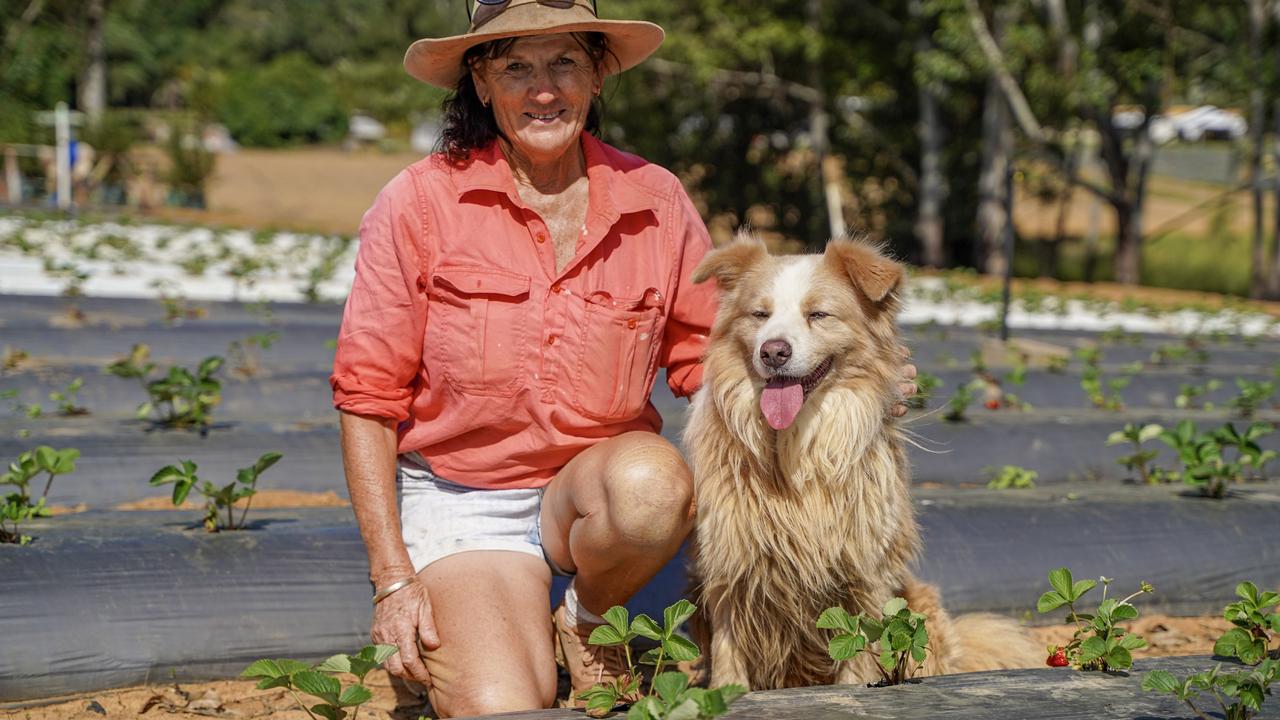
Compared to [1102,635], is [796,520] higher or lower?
higher

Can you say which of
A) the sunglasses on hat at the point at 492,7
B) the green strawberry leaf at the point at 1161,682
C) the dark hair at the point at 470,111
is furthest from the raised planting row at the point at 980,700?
the sunglasses on hat at the point at 492,7

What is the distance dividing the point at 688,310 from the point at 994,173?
18517mm

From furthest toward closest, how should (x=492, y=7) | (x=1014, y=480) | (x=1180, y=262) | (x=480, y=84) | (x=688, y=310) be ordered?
(x=1180, y=262)
(x=1014, y=480)
(x=688, y=310)
(x=480, y=84)
(x=492, y=7)

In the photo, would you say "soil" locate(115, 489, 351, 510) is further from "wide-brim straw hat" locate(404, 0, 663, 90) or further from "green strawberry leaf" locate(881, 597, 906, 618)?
"green strawberry leaf" locate(881, 597, 906, 618)

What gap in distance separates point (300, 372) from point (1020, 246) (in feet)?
85.0

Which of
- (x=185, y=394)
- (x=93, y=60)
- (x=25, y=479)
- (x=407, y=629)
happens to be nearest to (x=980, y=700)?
(x=407, y=629)

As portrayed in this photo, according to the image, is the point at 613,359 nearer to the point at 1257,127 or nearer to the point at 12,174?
the point at 1257,127

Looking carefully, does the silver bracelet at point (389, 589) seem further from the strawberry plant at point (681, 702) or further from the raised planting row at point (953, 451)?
the raised planting row at point (953, 451)

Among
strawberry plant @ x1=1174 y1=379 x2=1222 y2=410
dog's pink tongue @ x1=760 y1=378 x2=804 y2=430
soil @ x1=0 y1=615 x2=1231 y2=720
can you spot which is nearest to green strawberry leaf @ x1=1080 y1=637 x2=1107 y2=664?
dog's pink tongue @ x1=760 y1=378 x2=804 y2=430

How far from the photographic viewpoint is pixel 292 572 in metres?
3.73

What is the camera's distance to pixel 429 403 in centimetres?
356

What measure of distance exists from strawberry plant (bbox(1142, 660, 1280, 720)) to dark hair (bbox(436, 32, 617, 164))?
2.27 metres

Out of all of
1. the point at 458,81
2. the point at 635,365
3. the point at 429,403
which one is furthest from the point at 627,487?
the point at 458,81

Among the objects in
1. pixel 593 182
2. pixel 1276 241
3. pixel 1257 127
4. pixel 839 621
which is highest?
pixel 1257 127
